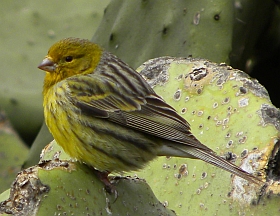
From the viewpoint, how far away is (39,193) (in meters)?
2.76

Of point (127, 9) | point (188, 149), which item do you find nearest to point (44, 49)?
point (127, 9)

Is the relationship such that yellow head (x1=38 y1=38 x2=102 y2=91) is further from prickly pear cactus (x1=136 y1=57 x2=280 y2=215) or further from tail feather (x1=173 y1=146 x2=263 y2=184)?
tail feather (x1=173 y1=146 x2=263 y2=184)

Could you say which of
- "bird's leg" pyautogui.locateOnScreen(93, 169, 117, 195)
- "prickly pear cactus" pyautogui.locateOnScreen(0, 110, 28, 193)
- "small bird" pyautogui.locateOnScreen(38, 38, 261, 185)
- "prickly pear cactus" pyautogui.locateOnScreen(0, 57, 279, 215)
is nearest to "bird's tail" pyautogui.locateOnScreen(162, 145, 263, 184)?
"small bird" pyautogui.locateOnScreen(38, 38, 261, 185)

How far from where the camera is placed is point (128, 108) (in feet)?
12.9

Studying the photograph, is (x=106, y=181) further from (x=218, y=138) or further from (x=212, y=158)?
(x=218, y=138)

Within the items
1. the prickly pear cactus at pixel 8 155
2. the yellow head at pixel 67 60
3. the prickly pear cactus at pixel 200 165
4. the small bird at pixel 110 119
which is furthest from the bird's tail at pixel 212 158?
the prickly pear cactus at pixel 8 155

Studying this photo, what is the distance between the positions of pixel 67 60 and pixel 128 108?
21.2 inches

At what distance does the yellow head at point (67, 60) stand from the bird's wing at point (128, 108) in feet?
0.31

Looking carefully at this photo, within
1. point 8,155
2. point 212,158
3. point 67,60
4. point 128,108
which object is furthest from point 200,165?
point 8,155

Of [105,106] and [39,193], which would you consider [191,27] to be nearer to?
[105,106]

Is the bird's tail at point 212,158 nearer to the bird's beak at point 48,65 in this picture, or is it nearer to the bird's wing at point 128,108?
the bird's wing at point 128,108

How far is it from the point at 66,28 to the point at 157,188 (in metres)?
3.21

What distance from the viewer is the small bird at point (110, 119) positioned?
364 cm

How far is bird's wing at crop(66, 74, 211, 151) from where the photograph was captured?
3738 mm
